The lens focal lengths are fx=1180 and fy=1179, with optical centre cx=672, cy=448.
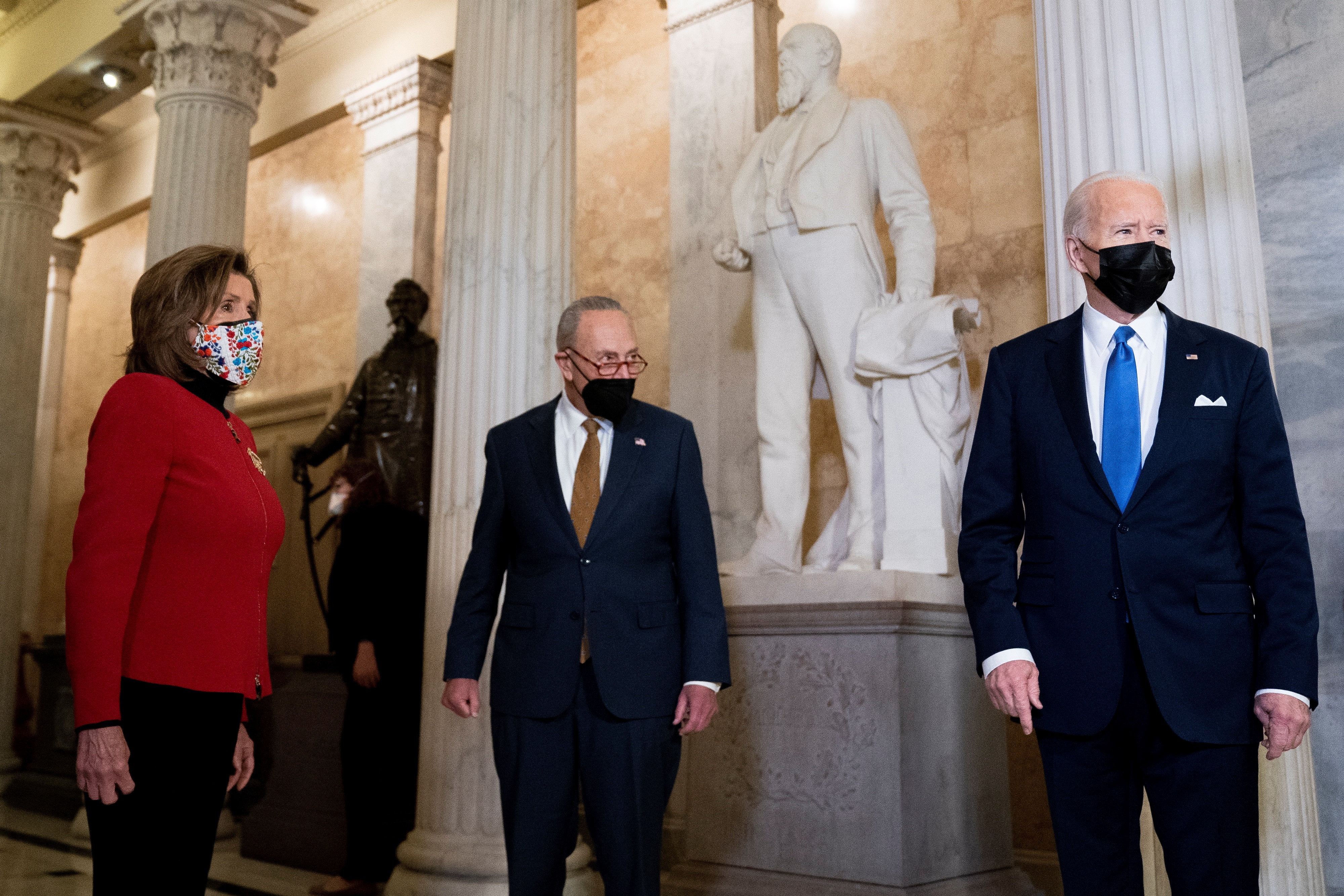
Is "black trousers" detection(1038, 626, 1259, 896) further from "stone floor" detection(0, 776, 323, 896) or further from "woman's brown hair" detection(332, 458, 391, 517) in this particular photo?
"woman's brown hair" detection(332, 458, 391, 517)

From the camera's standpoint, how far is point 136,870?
2029 mm

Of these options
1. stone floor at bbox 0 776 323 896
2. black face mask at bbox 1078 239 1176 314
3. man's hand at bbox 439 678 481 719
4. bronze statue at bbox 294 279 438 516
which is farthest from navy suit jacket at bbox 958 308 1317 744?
bronze statue at bbox 294 279 438 516

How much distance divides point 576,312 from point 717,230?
4.19 meters

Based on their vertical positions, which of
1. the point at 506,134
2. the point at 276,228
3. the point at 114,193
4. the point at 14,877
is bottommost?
the point at 14,877

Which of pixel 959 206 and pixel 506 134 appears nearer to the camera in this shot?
pixel 506 134

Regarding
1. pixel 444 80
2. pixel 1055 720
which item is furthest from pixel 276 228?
pixel 1055 720

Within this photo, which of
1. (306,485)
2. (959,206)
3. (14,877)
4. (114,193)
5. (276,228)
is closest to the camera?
(14,877)

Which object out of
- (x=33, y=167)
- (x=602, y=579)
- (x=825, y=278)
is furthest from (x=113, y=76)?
(x=602, y=579)

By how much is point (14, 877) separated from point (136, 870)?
17.5 feet

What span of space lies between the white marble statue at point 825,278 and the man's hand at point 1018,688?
239cm

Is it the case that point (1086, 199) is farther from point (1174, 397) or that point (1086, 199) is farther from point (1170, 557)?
point (1170, 557)

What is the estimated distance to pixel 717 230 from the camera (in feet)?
23.2

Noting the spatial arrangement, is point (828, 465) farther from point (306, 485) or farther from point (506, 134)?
point (306, 485)

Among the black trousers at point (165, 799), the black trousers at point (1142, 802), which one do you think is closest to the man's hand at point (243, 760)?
the black trousers at point (165, 799)
